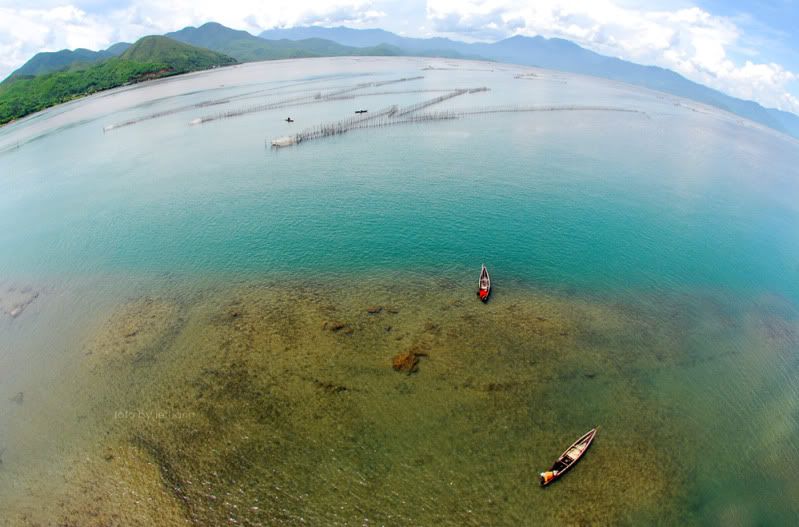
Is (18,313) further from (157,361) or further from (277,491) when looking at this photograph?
(277,491)

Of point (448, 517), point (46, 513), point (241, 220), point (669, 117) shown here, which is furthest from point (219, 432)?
point (669, 117)

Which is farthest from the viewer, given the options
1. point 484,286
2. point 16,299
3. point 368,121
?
point 368,121

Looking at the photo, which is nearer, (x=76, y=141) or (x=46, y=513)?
(x=46, y=513)

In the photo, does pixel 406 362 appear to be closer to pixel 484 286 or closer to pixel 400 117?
pixel 484 286

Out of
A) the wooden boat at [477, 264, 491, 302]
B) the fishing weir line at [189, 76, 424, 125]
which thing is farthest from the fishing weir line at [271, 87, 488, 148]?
the wooden boat at [477, 264, 491, 302]

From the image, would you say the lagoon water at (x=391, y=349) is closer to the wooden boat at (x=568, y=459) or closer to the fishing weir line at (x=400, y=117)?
the wooden boat at (x=568, y=459)

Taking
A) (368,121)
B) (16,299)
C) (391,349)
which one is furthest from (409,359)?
(368,121)

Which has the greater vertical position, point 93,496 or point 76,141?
point 76,141

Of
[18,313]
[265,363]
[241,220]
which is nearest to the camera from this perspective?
[265,363]

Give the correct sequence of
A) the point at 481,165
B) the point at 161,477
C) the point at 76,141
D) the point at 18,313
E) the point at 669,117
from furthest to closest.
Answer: the point at 669,117
the point at 76,141
the point at 481,165
the point at 18,313
the point at 161,477
